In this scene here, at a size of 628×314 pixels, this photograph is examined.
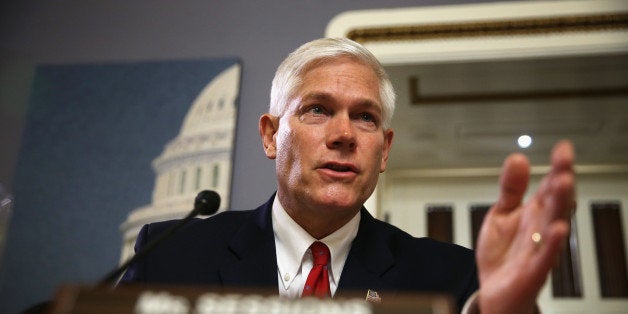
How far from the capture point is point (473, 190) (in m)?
2.94

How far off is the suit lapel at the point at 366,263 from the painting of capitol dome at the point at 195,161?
2.29 ft

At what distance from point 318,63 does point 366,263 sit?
44 centimetres

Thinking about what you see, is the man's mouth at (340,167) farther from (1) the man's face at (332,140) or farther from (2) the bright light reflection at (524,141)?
(2) the bright light reflection at (524,141)

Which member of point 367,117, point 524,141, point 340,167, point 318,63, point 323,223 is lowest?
point 323,223

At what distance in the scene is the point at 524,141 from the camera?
9.29 ft

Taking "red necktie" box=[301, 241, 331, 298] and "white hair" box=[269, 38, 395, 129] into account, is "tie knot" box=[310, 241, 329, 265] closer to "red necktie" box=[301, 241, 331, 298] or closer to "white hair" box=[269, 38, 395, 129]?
"red necktie" box=[301, 241, 331, 298]

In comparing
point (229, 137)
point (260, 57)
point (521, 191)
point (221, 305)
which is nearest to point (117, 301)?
point (221, 305)

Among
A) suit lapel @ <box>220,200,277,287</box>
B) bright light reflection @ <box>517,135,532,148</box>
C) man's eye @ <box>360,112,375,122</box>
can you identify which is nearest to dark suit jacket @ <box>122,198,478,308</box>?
suit lapel @ <box>220,200,277,287</box>

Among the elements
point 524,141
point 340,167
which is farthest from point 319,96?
point 524,141

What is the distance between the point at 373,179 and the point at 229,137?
2.77 ft

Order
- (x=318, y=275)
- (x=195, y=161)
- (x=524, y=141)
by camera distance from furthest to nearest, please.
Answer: (x=524, y=141) → (x=195, y=161) → (x=318, y=275)

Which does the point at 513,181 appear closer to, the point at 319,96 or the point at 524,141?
the point at 319,96

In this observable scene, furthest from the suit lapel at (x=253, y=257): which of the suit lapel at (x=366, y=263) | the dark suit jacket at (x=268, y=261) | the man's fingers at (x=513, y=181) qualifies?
the man's fingers at (x=513, y=181)

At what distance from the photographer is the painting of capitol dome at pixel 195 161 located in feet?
6.01
